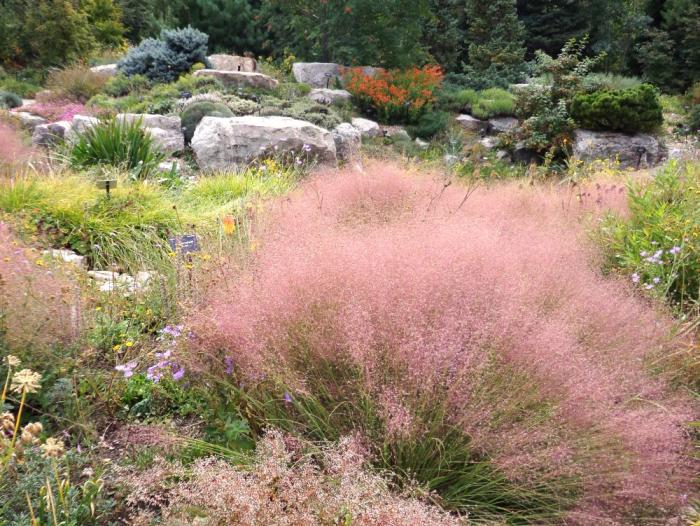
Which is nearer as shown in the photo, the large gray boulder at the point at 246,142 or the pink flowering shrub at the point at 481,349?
the pink flowering shrub at the point at 481,349

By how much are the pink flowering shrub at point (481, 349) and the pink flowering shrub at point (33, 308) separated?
2.03ft

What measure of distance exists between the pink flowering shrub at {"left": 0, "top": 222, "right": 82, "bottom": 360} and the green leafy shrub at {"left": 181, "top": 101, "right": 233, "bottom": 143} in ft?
18.9

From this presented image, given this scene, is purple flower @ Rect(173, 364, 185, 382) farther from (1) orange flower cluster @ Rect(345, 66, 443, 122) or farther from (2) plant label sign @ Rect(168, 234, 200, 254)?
(1) orange flower cluster @ Rect(345, 66, 443, 122)

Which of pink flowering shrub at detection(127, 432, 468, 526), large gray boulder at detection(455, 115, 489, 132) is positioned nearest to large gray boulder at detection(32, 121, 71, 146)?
pink flowering shrub at detection(127, 432, 468, 526)

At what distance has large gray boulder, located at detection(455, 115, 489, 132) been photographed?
1252cm

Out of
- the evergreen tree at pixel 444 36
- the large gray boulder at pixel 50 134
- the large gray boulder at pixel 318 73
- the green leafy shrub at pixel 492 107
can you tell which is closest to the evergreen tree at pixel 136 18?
the large gray boulder at pixel 318 73

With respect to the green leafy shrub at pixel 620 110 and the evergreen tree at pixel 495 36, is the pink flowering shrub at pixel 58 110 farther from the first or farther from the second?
the evergreen tree at pixel 495 36

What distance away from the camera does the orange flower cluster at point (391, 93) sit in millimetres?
11750

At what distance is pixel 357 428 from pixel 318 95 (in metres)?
→ 10.7

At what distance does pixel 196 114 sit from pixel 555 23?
54.0 ft

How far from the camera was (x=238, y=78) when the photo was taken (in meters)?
11.2

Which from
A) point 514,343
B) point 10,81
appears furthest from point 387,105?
point 514,343

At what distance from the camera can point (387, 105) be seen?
11656 mm

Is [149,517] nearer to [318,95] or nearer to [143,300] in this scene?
[143,300]
